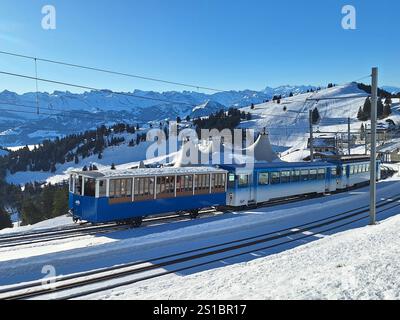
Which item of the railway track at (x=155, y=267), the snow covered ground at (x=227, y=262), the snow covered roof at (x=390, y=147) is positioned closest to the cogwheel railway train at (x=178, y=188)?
the snow covered ground at (x=227, y=262)

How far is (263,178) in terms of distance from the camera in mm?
29422

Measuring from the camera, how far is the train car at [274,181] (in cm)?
2736

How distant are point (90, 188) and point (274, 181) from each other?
50.4ft

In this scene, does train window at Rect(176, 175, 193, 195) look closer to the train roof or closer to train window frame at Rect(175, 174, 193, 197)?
train window frame at Rect(175, 174, 193, 197)

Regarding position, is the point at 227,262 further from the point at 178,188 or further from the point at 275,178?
the point at 275,178

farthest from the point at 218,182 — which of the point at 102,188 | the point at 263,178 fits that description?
the point at 102,188

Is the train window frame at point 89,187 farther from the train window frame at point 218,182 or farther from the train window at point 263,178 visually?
the train window at point 263,178

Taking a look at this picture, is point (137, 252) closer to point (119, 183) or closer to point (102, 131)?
point (119, 183)

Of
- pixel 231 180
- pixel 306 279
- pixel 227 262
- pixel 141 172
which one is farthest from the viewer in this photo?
pixel 231 180

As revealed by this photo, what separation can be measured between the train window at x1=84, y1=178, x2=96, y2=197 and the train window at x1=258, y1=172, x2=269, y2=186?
13217 millimetres
